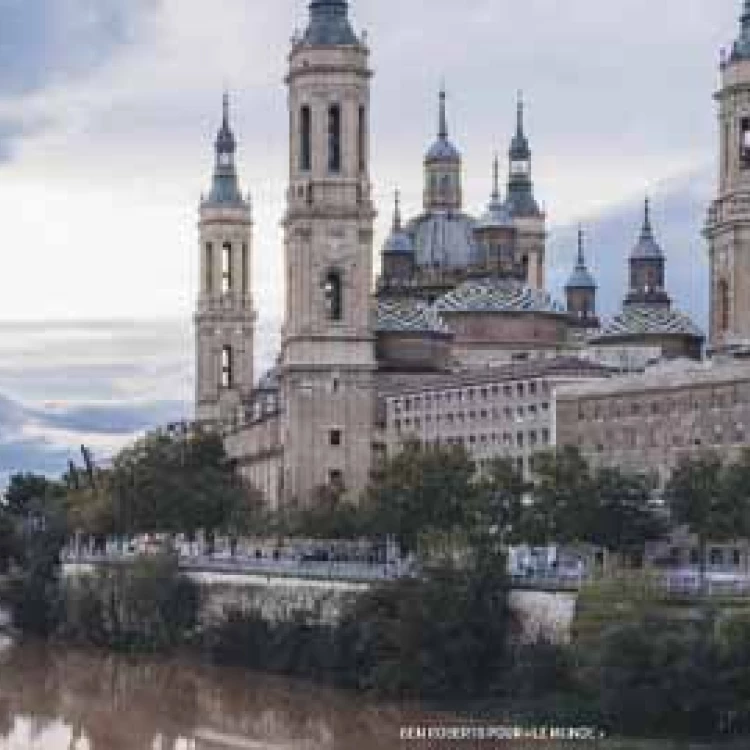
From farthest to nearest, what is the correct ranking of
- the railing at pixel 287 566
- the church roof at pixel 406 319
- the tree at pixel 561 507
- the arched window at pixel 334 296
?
the church roof at pixel 406 319 < the arched window at pixel 334 296 < the tree at pixel 561 507 < the railing at pixel 287 566

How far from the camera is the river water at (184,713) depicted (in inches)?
2271

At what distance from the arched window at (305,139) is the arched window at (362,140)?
1.84 metres

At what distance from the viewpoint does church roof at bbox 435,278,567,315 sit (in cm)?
10969

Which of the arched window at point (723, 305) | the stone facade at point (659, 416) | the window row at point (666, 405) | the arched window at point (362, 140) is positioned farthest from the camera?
the arched window at point (362, 140)

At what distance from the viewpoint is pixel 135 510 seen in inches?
3841

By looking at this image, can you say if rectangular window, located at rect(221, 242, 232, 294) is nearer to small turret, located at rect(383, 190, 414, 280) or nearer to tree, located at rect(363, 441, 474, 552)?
small turret, located at rect(383, 190, 414, 280)

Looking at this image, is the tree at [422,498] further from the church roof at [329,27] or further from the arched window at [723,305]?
the church roof at [329,27]

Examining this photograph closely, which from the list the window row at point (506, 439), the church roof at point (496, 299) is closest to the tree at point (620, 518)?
the window row at point (506, 439)

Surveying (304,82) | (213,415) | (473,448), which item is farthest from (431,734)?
(213,415)

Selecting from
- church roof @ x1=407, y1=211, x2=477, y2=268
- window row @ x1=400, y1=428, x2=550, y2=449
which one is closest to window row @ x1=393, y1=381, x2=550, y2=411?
window row @ x1=400, y1=428, x2=550, y2=449

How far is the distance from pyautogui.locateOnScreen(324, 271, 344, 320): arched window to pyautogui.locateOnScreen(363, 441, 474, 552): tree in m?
21.4

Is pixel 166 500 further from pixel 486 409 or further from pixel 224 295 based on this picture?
pixel 224 295

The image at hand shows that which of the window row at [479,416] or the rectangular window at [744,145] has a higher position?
the rectangular window at [744,145]

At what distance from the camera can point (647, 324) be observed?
107 metres
